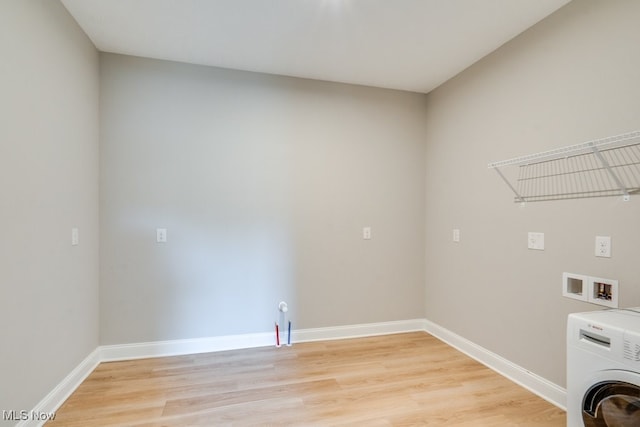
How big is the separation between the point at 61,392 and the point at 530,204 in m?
3.30

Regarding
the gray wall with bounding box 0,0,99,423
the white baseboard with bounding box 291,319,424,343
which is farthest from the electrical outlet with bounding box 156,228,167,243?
the white baseboard with bounding box 291,319,424,343

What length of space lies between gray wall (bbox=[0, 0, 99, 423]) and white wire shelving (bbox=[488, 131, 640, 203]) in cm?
283

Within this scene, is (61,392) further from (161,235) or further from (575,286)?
(575,286)

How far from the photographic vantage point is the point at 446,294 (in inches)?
118

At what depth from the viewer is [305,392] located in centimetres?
207

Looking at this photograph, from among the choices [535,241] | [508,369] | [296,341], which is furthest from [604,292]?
[296,341]

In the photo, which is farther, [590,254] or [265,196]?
[265,196]

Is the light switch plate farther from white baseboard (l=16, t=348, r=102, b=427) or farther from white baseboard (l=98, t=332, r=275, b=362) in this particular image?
white baseboard (l=16, t=348, r=102, b=427)

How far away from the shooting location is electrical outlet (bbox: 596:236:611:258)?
1699 millimetres

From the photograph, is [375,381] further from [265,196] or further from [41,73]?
[41,73]

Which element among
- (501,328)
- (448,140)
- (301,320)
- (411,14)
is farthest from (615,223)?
(301,320)

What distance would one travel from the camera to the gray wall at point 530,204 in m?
1.67

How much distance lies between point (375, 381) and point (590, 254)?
62.3 inches

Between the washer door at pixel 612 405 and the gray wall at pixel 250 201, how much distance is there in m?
1.90
